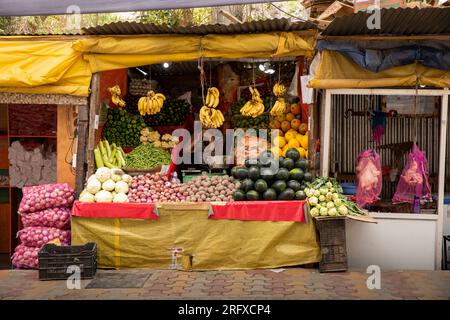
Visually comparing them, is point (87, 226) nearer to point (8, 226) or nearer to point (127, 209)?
point (127, 209)

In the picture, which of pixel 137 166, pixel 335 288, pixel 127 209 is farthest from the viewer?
pixel 137 166

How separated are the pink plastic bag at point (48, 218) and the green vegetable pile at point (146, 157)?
138cm

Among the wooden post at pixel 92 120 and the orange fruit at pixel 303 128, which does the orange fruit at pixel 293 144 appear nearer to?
the orange fruit at pixel 303 128

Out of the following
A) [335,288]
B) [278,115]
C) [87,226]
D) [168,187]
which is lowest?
[335,288]

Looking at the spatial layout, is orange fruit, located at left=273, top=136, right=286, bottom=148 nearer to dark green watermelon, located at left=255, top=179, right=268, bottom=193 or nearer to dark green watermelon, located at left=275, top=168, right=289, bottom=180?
dark green watermelon, located at left=275, top=168, right=289, bottom=180

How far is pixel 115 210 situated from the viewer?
23.5 ft

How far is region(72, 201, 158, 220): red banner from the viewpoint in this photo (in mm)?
7102

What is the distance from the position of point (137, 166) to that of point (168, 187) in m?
0.92

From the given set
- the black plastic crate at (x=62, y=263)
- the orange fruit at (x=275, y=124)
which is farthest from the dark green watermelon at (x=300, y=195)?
the black plastic crate at (x=62, y=263)

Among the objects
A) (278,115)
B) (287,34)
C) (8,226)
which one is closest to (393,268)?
(278,115)

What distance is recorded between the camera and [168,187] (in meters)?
7.56

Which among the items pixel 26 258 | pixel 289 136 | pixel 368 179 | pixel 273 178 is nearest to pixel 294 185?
pixel 273 178

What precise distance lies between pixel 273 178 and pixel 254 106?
1674 millimetres

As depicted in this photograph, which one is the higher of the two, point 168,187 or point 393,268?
point 168,187
